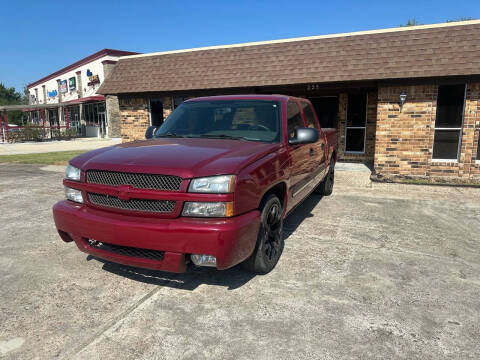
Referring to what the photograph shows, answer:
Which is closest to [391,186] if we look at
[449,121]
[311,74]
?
[449,121]

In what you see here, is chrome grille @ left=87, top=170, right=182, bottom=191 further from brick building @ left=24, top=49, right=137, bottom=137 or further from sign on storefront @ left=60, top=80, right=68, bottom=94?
sign on storefront @ left=60, top=80, right=68, bottom=94

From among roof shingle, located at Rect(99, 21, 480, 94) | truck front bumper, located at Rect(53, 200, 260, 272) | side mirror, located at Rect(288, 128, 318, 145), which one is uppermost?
roof shingle, located at Rect(99, 21, 480, 94)

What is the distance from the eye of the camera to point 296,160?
13.5ft

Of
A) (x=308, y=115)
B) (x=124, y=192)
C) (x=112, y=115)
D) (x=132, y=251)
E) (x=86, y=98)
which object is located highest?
(x=86, y=98)

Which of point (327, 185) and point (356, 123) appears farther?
point (356, 123)

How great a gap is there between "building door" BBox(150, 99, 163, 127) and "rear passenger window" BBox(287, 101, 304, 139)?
30.6 ft

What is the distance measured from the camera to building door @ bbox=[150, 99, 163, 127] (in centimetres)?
1312

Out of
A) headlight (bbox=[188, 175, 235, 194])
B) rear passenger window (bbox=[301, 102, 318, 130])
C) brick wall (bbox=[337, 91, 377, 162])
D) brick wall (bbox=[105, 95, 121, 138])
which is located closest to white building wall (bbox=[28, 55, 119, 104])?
brick wall (bbox=[105, 95, 121, 138])

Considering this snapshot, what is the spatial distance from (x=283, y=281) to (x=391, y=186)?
19.6 ft

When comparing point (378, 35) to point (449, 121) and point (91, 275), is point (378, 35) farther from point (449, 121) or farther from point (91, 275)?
point (91, 275)

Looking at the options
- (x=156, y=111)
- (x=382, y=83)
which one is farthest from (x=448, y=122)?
(x=156, y=111)

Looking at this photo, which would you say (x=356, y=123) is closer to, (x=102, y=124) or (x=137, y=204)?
(x=137, y=204)

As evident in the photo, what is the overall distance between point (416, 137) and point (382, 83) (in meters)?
1.65

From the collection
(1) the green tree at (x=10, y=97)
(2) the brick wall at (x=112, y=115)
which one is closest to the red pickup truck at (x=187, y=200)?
(2) the brick wall at (x=112, y=115)
